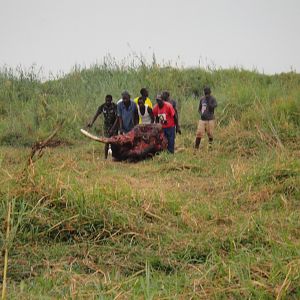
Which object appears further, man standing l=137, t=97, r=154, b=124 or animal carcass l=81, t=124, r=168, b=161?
man standing l=137, t=97, r=154, b=124

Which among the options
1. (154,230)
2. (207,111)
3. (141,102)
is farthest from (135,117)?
(154,230)

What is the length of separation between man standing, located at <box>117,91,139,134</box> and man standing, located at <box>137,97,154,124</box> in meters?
0.10

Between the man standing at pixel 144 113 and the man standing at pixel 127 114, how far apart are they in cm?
10

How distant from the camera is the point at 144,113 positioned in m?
9.62

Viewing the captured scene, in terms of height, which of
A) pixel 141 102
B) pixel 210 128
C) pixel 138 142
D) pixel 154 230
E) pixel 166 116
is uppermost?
pixel 141 102

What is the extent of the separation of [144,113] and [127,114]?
11.5 inches

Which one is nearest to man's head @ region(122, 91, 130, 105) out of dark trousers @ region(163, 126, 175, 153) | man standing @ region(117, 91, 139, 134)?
man standing @ region(117, 91, 139, 134)

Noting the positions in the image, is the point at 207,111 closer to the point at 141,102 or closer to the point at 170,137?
the point at 170,137

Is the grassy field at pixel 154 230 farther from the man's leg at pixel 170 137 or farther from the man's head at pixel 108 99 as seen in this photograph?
the man's head at pixel 108 99

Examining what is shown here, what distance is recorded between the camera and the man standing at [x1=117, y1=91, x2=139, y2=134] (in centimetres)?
953

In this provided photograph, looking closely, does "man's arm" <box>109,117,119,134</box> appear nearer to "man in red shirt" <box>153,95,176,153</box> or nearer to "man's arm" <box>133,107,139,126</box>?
"man's arm" <box>133,107,139,126</box>

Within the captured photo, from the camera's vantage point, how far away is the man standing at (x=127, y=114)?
31.3ft

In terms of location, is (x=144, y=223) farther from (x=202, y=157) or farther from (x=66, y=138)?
(x=66, y=138)

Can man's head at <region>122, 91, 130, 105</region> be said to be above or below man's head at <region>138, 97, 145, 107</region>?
above
